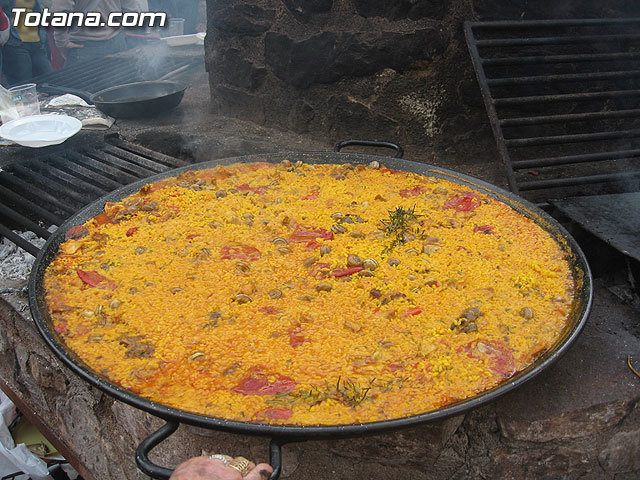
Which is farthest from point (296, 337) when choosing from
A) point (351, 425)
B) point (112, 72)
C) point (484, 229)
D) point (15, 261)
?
point (112, 72)

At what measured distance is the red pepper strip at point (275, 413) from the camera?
1.53 m

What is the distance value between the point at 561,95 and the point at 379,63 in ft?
3.94

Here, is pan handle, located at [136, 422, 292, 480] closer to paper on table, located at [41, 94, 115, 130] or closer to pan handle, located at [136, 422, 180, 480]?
pan handle, located at [136, 422, 180, 480]

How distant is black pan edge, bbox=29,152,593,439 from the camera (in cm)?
144

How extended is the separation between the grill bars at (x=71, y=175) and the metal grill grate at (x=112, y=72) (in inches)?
74.9

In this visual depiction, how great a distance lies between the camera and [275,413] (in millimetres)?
1544

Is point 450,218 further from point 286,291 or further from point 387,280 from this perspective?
point 286,291

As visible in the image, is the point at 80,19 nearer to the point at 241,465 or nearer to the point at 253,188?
the point at 253,188

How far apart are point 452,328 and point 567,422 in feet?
1.86

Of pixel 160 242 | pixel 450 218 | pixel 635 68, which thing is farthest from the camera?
pixel 635 68

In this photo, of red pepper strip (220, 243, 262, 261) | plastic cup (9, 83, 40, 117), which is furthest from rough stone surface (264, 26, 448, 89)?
plastic cup (9, 83, 40, 117)

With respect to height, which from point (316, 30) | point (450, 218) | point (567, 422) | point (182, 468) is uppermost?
point (316, 30)

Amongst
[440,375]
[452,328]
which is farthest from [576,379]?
[440,375]

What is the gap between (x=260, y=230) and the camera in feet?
8.61
